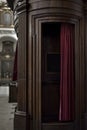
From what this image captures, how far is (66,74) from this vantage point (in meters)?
5.12

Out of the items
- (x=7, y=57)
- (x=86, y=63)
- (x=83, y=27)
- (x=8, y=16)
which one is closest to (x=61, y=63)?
(x=86, y=63)

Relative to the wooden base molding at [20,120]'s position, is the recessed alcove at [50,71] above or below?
above

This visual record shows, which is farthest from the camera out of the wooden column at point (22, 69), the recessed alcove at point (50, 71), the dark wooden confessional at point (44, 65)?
the recessed alcove at point (50, 71)

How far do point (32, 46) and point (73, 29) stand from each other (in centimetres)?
86

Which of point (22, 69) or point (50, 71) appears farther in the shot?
point (50, 71)

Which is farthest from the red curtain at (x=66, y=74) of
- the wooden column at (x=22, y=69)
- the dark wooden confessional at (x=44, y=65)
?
the wooden column at (x=22, y=69)

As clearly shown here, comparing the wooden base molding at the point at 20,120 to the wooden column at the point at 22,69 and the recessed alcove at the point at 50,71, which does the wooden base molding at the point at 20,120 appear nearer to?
the wooden column at the point at 22,69

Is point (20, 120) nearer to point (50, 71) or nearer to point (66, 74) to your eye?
point (50, 71)

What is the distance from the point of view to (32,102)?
Answer: 16.6 feet

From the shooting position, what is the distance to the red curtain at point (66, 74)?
512 cm

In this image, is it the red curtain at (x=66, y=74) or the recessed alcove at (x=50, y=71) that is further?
the recessed alcove at (x=50, y=71)

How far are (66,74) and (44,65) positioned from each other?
481 millimetres

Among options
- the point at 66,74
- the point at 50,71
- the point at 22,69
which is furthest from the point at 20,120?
the point at 66,74

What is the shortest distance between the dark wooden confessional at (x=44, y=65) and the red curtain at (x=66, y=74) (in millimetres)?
79
